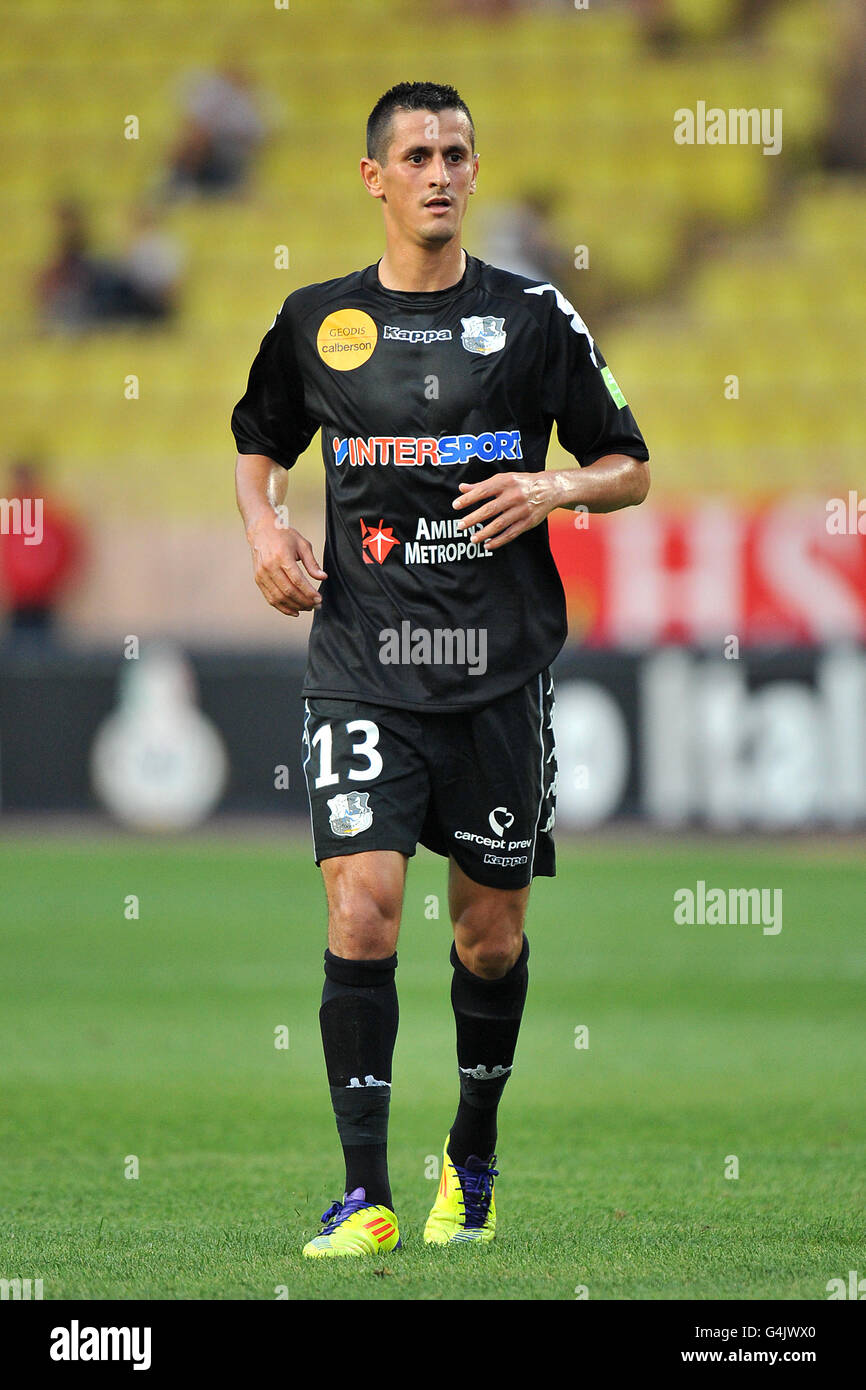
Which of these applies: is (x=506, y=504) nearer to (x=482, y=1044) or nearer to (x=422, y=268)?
(x=422, y=268)

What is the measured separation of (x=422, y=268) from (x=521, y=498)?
0.62 metres

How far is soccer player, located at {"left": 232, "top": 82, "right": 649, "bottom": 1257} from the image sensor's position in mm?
4203

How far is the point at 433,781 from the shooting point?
4.32 m

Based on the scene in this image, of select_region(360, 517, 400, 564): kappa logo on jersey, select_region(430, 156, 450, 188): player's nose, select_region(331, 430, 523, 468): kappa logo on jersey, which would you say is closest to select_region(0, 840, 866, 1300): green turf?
select_region(360, 517, 400, 564): kappa logo on jersey

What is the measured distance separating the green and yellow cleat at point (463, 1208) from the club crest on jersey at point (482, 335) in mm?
1807

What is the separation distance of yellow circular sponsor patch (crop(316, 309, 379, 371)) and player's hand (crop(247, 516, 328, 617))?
0.39 meters

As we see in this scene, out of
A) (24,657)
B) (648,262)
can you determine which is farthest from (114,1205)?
(648,262)

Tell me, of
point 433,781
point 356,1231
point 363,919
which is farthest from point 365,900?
point 356,1231

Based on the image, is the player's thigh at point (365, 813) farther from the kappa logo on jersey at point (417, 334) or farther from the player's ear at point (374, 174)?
the player's ear at point (374, 174)

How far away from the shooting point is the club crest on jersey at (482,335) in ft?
14.3

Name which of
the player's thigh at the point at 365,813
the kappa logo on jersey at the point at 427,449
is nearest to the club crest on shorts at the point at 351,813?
the player's thigh at the point at 365,813

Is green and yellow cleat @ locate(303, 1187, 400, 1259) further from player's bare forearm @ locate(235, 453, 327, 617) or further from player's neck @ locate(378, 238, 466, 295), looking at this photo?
player's neck @ locate(378, 238, 466, 295)

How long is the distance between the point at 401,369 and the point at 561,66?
1598cm
